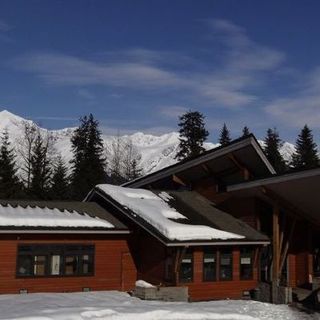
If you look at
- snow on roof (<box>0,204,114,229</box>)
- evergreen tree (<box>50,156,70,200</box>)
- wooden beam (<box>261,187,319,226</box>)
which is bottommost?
snow on roof (<box>0,204,114,229</box>)

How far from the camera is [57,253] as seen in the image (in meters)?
24.0

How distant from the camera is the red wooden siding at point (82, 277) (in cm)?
2294

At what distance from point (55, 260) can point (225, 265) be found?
7575 millimetres

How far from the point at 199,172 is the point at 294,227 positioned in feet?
19.7

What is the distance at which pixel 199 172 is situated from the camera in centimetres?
3134

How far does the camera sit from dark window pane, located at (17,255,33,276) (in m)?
23.2

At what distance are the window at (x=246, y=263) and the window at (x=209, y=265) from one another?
5.10 ft

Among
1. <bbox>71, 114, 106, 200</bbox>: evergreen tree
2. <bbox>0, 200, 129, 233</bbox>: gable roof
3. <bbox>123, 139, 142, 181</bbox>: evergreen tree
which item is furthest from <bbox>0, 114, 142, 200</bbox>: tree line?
<bbox>0, 200, 129, 233</bbox>: gable roof

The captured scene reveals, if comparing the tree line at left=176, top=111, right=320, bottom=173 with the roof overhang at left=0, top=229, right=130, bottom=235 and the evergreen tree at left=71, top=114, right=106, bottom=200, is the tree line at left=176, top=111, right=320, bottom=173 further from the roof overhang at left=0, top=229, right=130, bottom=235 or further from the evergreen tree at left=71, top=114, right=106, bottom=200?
the roof overhang at left=0, top=229, right=130, bottom=235

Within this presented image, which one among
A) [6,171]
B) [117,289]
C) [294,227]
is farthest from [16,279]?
[6,171]

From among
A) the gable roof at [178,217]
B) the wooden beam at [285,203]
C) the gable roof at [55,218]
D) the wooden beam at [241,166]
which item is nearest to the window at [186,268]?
the gable roof at [178,217]

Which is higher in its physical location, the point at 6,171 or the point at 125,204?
the point at 6,171

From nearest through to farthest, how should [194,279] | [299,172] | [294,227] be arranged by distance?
[299,172]
[194,279]
[294,227]

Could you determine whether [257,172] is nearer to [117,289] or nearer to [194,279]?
[194,279]
